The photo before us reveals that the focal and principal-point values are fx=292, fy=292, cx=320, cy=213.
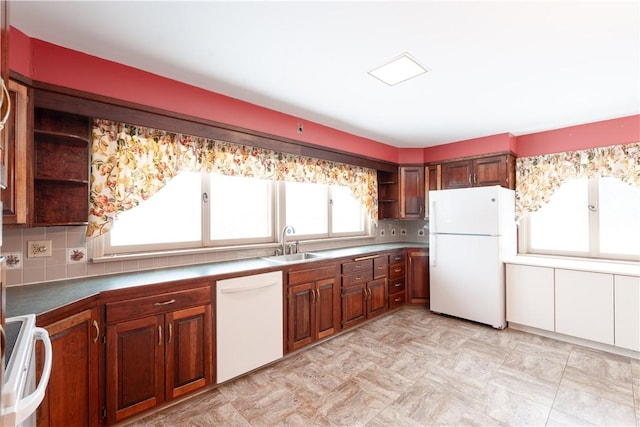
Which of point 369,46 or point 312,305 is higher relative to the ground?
point 369,46

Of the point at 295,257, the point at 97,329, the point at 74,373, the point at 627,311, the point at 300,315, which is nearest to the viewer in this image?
the point at 74,373

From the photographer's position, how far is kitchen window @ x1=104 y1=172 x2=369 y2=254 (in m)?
2.40

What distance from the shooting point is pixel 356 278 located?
3365mm

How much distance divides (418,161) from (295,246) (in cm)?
238

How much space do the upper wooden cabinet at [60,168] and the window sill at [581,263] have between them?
408cm

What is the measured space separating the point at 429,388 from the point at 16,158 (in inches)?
122

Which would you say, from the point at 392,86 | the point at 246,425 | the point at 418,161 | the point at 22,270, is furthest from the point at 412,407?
the point at 418,161

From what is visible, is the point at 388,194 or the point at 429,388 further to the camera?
the point at 388,194

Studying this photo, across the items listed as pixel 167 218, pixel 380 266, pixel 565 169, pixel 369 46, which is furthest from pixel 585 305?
pixel 167 218

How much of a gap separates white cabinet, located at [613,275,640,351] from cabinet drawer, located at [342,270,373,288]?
2308 millimetres

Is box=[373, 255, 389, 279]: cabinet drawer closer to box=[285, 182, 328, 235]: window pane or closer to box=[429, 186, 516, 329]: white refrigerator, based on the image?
box=[429, 186, 516, 329]: white refrigerator

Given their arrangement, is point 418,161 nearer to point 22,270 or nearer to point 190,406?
point 190,406

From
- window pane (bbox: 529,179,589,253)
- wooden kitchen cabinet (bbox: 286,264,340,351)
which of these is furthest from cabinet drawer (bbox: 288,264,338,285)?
window pane (bbox: 529,179,589,253)

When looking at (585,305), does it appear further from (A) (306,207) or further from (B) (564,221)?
(A) (306,207)
